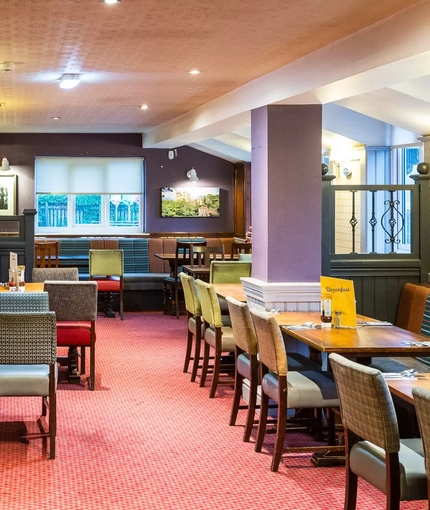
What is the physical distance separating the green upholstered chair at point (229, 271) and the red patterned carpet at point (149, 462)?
1.65 m

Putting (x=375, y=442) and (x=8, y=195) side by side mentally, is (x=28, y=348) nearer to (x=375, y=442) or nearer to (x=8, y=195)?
(x=375, y=442)

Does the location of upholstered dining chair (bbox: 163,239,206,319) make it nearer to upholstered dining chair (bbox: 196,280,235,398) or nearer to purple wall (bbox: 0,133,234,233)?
purple wall (bbox: 0,133,234,233)

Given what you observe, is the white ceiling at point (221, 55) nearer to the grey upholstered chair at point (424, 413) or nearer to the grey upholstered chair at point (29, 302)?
the grey upholstered chair at point (29, 302)

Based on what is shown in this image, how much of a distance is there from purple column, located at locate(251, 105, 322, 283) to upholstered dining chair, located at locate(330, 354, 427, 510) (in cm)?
316

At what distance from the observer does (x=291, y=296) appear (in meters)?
6.79

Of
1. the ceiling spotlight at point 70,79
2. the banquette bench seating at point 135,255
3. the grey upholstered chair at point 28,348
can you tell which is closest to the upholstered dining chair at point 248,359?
the grey upholstered chair at point 28,348

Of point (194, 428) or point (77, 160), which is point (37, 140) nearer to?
point (77, 160)

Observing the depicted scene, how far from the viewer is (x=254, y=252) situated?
7.29 metres

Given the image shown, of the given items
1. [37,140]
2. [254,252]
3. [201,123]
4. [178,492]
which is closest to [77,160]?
[37,140]

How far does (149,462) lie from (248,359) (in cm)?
100

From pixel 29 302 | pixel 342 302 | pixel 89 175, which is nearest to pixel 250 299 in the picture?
pixel 342 302

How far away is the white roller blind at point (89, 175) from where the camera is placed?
1456 cm

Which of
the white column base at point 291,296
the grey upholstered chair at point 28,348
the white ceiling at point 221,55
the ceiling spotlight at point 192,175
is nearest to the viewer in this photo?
the white ceiling at point 221,55

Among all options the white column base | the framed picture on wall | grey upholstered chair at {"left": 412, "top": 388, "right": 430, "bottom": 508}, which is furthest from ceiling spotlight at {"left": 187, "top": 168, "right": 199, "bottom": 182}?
grey upholstered chair at {"left": 412, "top": 388, "right": 430, "bottom": 508}
